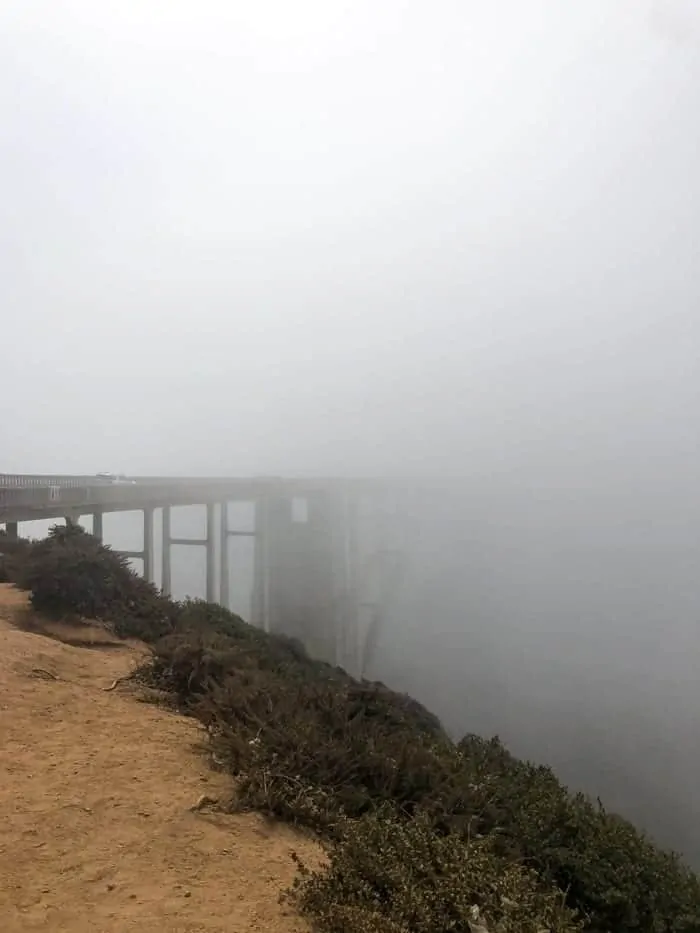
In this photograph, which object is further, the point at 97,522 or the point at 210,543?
the point at 210,543

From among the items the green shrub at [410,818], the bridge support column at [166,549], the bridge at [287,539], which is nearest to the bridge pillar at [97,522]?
the bridge at [287,539]

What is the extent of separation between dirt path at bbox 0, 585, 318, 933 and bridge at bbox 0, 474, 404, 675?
1463 cm

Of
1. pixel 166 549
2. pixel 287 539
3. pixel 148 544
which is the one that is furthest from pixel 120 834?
pixel 287 539

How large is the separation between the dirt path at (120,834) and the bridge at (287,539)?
48.0ft

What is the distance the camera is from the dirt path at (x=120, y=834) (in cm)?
308

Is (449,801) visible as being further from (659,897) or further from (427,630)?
(427,630)

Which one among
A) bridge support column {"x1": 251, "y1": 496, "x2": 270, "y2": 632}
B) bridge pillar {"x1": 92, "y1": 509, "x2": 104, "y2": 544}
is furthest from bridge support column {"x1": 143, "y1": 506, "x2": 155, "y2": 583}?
→ bridge support column {"x1": 251, "y1": 496, "x2": 270, "y2": 632}

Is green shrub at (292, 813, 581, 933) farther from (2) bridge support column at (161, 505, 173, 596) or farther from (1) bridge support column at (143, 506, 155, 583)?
(2) bridge support column at (161, 505, 173, 596)

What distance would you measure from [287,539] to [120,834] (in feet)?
160

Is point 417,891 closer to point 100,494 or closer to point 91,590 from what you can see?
point 91,590

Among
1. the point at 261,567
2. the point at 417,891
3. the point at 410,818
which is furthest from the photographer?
the point at 261,567

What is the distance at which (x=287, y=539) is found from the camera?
5222 centimetres

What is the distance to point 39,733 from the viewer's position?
206 inches

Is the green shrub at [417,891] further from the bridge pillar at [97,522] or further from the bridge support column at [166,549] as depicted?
the bridge support column at [166,549]
